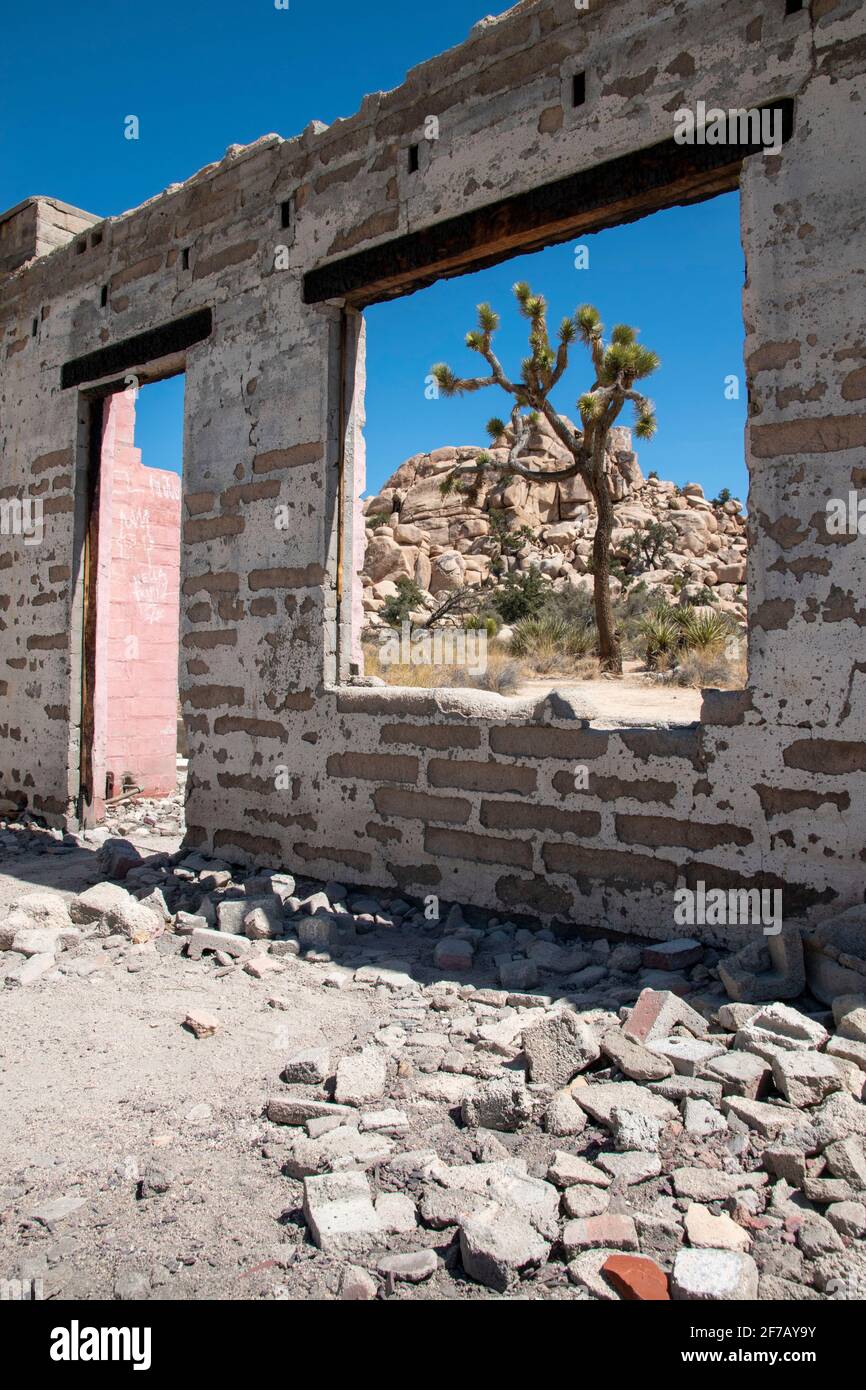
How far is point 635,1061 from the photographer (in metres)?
2.66

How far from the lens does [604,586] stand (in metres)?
15.3

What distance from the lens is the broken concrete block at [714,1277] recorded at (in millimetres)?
1777

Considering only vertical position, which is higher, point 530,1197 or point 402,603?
point 402,603

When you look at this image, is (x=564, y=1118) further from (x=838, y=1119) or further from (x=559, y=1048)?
(x=838, y=1119)

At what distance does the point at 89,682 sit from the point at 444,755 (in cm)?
340

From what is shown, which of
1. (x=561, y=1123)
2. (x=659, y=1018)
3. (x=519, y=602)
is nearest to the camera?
(x=561, y=1123)

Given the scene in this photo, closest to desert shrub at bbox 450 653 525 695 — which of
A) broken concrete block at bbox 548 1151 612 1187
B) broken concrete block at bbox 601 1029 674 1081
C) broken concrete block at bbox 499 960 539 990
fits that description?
broken concrete block at bbox 499 960 539 990

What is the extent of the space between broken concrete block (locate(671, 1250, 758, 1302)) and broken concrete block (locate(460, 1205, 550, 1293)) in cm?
28

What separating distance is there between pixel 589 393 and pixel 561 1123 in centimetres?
1556

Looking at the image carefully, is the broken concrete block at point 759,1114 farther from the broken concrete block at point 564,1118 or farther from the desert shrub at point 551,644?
the desert shrub at point 551,644

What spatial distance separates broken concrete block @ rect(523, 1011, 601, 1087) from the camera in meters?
2.70

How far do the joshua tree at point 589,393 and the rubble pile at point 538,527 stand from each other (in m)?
15.0

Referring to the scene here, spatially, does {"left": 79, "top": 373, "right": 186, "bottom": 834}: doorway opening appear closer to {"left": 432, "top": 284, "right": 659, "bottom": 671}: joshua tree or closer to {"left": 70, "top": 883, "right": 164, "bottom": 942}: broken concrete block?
{"left": 70, "top": 883, "right": 164, "bottom": 942}: broken concrete block

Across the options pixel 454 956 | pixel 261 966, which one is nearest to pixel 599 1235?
pixel 454 956
